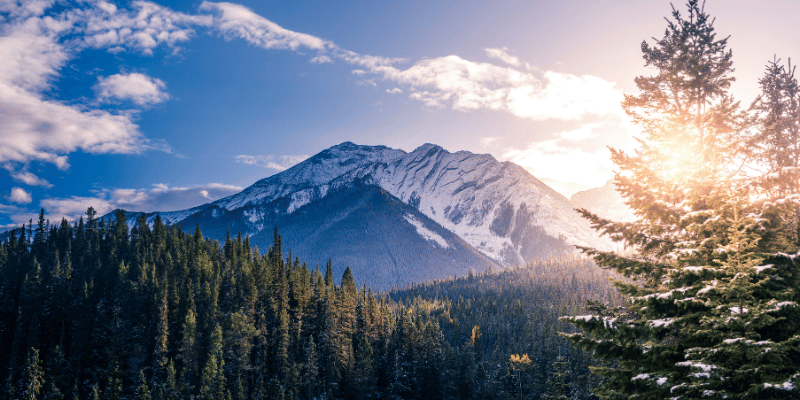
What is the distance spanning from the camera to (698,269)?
1138cm

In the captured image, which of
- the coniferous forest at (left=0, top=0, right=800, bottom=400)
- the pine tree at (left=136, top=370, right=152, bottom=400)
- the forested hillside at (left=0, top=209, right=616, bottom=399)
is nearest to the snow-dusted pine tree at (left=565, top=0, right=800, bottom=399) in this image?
the coniferous forest at (left=0, top=0, right=800, bottom=400)

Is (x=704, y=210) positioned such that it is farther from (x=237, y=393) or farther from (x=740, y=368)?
(x=237, y=393)

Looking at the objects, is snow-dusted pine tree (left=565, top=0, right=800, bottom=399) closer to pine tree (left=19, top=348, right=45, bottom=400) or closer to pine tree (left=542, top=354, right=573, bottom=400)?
pine tree (left=542, top=354, right=573, bottom=400)

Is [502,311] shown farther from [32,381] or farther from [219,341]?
[32,381]

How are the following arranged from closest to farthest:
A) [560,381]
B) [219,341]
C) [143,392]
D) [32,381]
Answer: [560,381] → [143,392] → [32,381] → [219,341]

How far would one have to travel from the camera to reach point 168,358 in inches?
3735

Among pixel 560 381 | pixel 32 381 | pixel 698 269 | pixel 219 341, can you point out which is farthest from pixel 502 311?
pixel 698 269

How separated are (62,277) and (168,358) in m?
43.2

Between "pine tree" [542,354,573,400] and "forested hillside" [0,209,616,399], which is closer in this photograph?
"pine tree" [542,354,573,400]

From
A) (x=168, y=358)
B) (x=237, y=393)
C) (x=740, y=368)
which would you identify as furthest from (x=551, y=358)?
(x=168, y=358)

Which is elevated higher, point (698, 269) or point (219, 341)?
point (698, 269)

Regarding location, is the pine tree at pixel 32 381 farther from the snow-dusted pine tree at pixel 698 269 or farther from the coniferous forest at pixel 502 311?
the snow-dusted pine tree at pixel 698 269

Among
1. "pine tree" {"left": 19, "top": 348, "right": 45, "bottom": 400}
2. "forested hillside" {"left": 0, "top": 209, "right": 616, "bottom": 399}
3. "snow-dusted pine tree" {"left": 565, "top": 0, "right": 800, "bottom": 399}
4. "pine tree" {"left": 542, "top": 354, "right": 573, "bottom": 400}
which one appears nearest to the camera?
"snow-dusted pine tree" {"left": 565, "top": 0, "right": 800, "bottom": 399}

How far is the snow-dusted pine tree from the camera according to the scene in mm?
10336
